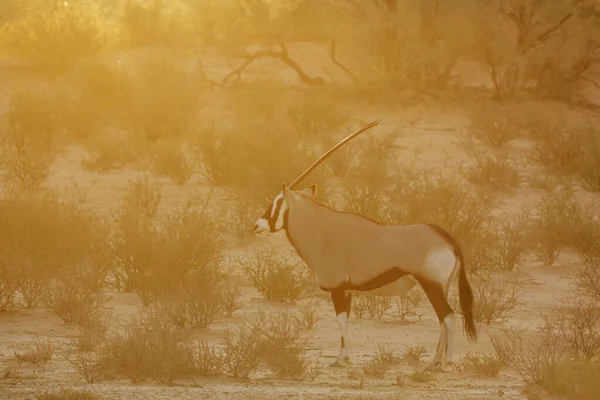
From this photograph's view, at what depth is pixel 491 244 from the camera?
13.7m

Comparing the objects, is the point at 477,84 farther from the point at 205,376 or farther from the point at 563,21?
the point at 205,376

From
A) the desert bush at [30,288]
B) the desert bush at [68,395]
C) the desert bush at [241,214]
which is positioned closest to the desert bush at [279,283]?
the desert bush at [30,288]

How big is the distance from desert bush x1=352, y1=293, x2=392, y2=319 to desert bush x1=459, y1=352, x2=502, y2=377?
6.87ft

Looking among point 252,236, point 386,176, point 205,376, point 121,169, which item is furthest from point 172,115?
point 205,376

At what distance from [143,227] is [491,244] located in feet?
12.2

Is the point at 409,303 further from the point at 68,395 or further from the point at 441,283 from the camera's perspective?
the point at 68,395

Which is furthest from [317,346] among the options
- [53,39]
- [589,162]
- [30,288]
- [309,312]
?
[53,39]

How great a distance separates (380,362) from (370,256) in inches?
29.4

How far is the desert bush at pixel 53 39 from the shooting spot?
920 inches

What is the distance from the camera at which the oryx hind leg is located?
8820 millimetres

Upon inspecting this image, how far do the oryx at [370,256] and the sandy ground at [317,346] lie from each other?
0.44m

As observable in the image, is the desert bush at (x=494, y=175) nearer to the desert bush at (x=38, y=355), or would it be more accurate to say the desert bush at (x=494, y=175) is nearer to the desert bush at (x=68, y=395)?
the desert bush at (x=38, y=355)

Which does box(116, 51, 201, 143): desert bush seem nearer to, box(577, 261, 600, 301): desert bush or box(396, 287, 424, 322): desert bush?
box(396, 287, 424, 322): desert bush

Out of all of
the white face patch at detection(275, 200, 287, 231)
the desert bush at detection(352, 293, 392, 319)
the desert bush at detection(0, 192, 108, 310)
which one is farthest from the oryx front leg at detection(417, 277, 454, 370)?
the desert bush at detection(0, 192, 108, 310)
